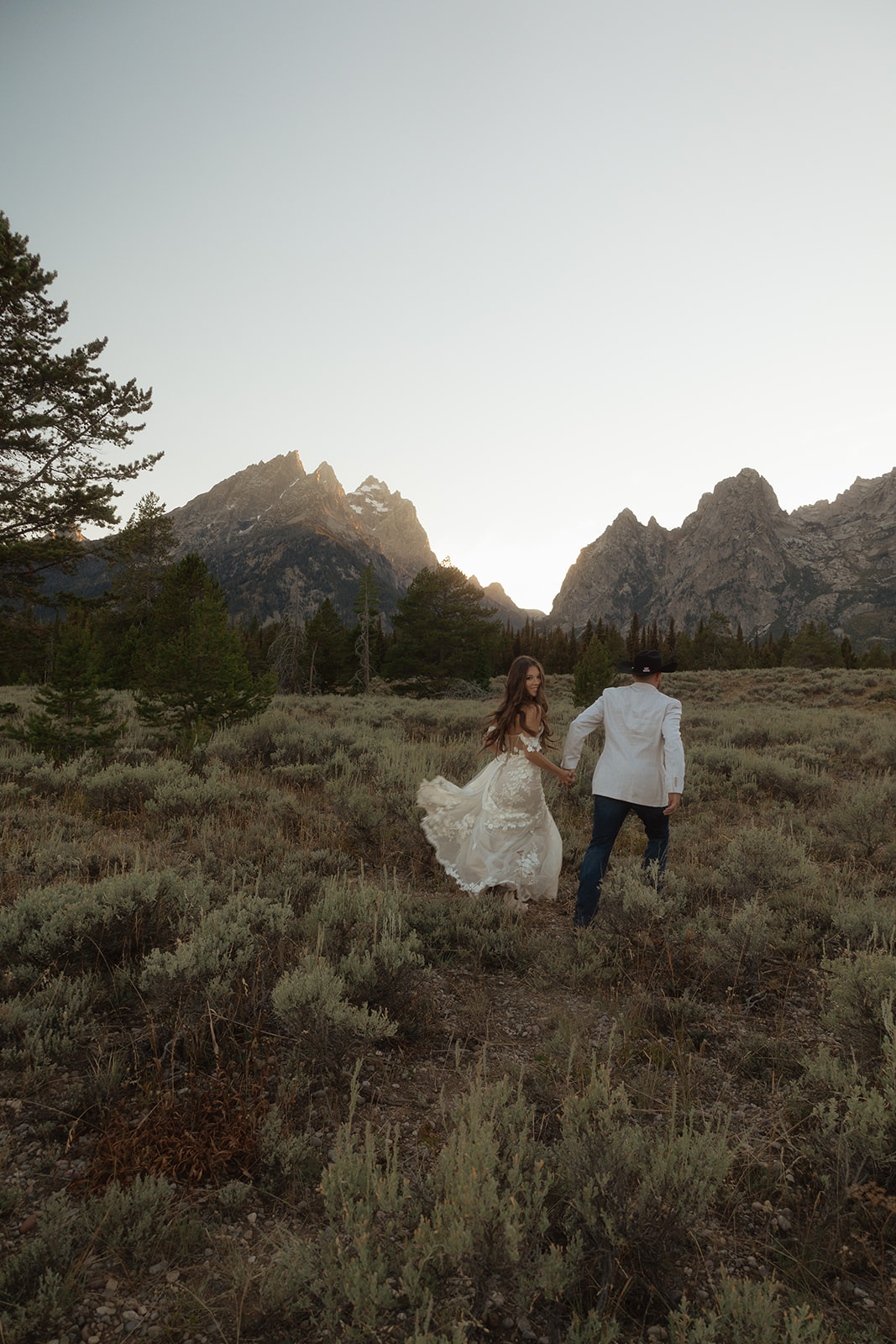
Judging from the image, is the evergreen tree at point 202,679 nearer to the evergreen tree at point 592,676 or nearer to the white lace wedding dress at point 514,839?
the white lace wedding dress at point 514,839

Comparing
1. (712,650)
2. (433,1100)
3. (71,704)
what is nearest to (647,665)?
(433,1100)

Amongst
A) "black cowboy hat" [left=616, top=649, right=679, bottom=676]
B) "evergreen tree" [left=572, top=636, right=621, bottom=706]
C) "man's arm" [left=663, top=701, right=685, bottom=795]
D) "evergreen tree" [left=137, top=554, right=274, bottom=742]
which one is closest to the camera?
"man's arm" [left=663, top=701, right=685, bottom=795]

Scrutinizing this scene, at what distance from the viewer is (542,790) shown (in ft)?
17.3

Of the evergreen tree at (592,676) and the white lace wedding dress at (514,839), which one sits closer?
the white lace wedding dress at (514,839)

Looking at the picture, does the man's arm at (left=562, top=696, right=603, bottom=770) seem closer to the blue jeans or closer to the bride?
the bride

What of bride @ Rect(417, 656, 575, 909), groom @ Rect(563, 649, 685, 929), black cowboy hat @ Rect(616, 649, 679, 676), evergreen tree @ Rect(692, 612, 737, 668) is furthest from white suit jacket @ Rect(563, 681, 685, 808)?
evergreen tree @ Rect(692, 612, 737, 668)

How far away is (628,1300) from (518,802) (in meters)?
3.57

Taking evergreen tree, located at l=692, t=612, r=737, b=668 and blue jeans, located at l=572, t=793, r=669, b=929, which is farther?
evergreen tree, located at l=692, t=612, r=737, b=668

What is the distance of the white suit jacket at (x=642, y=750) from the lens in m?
4.60

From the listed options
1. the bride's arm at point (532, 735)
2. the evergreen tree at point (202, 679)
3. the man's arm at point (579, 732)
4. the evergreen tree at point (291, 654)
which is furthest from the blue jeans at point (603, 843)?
the evergreen tree at point (291, 654)

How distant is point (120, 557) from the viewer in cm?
1349

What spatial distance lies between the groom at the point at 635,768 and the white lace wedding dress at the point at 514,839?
1.56ft

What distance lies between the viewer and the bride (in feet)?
17.0

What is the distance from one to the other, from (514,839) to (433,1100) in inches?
104
